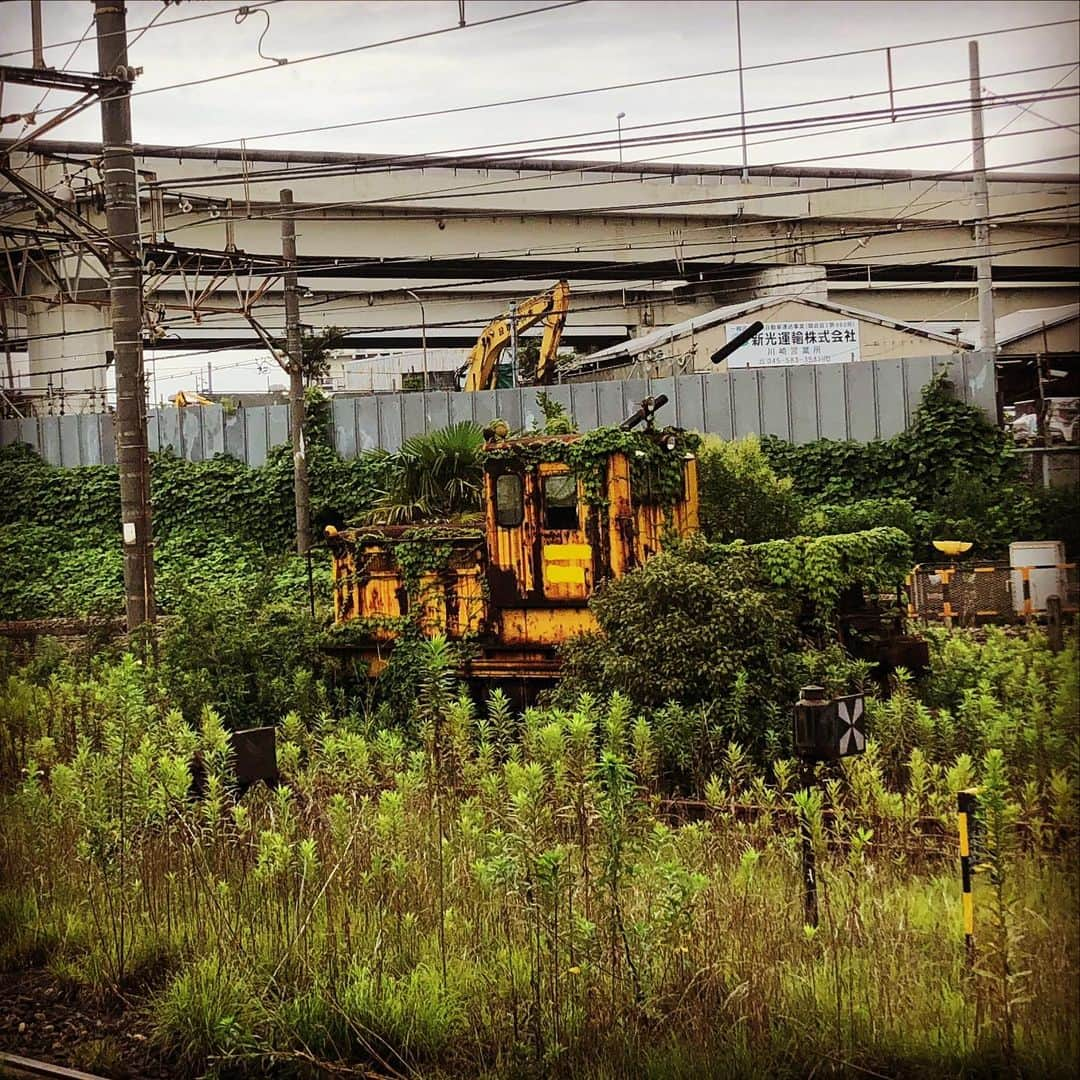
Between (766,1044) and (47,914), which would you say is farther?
(47,914)

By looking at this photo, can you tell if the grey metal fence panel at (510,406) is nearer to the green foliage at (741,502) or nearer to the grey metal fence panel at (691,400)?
the grey metal fence panel at (691,400)

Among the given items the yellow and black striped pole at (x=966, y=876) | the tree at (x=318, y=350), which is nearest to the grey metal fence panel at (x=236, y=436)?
the tree at (x=318, y=350)

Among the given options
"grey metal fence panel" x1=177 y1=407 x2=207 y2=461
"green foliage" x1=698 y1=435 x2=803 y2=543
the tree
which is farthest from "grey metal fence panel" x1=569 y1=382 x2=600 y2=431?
"green foliage" x1=698 y1=435 x2=803 y2=543

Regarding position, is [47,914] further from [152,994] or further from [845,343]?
[845,343]

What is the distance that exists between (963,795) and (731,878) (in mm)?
1716

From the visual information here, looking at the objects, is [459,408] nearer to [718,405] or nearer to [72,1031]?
[718,405]

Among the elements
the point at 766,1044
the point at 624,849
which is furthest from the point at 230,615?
the point at 766,1044

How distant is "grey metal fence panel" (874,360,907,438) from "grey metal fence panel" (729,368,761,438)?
250 centimetres

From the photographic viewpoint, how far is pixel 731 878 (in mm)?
7074

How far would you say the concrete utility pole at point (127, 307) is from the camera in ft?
42.8

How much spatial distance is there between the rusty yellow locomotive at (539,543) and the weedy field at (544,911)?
188 inches

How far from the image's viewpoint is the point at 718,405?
28.3 m

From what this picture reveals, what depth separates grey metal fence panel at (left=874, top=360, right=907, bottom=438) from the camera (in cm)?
2722

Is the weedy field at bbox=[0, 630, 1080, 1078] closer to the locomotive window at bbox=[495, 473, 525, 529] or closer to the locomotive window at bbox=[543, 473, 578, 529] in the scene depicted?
the locomotive window at bbox=[543, 473, 578, 529]
